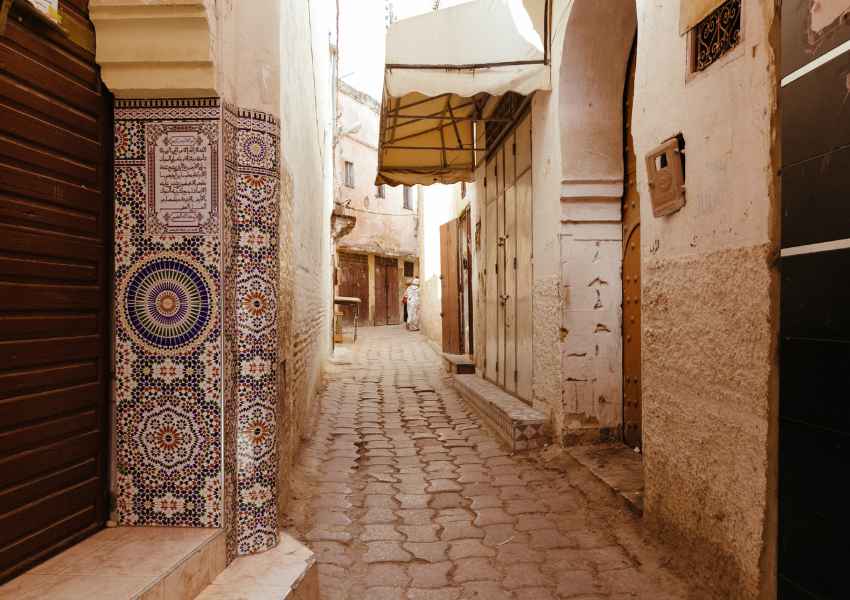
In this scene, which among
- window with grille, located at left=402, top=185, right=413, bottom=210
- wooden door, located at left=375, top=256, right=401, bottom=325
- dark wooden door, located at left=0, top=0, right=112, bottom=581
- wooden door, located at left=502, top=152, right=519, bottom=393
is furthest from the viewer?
window with grille, located at left=402, top=185, right=413, bottom=210

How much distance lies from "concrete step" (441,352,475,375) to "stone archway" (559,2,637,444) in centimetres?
399

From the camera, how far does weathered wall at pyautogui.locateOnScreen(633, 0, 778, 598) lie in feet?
7.01

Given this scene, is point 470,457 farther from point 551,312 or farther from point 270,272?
point 270,272

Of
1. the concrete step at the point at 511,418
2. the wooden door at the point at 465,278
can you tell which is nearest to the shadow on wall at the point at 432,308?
the wooden door at the point at 465,278

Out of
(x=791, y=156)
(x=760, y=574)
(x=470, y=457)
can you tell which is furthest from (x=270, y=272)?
(x=470, y=457)

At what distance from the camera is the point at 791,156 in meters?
1.95

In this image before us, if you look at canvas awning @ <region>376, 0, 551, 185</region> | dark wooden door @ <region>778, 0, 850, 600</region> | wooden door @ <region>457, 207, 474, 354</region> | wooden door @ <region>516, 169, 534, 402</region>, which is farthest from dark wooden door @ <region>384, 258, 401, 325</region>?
dark wooden door @ <region>778, 0, 850, 600</region>

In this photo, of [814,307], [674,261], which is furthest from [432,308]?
[814,307]

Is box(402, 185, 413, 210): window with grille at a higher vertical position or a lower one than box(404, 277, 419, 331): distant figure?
higher

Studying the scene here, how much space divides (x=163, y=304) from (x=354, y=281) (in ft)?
71.6

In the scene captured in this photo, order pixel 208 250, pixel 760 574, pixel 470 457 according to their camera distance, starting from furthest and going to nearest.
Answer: pixel 470 457
pixel 208 250
pixel 760 574

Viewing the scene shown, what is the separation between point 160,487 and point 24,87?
1.45 metres

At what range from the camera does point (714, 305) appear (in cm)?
247

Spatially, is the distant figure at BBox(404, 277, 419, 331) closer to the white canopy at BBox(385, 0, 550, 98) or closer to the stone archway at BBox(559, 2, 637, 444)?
the white canopy at BBox(385, 0, 550, 98)
